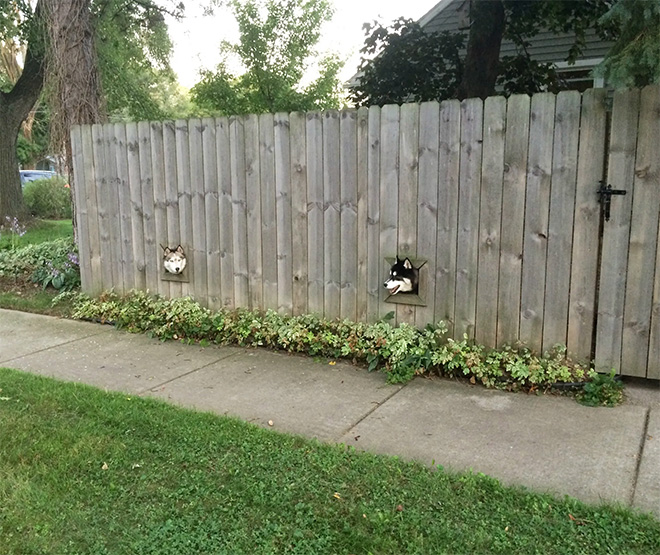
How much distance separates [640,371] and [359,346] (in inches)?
81.1

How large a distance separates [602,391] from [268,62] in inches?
742

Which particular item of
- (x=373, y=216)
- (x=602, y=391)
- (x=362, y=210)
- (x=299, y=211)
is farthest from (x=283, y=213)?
(x=602, y=391)

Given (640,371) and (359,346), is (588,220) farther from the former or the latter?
(359,346)

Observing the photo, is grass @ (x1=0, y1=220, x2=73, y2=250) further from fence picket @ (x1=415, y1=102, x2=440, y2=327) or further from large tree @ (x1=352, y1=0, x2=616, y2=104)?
fence picket @ (x1=415, y1=102, x2=440, y2=327)

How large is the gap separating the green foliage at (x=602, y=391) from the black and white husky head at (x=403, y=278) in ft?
4.85

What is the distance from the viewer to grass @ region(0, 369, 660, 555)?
102 inches

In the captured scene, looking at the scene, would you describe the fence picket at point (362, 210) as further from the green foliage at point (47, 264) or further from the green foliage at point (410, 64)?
the green foliage at point (410, 64)

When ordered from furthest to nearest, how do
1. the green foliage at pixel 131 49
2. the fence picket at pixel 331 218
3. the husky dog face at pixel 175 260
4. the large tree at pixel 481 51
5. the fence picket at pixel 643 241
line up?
the green foliage at pixel 131 49, the large tree at pixel 481 51, the husky dog face at pixel 175 260, the fence picket at pixel 331 218, the fence picket at pixel 643 241

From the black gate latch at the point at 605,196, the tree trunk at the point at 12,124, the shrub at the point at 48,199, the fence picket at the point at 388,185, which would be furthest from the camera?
the shrub at the point at 48,199

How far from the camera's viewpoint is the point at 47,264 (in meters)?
7.96

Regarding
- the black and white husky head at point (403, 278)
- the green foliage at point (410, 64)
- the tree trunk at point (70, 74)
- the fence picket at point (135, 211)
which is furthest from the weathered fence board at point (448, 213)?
the green foliage at point (410, 64)

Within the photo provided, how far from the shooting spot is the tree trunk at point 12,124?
49.9ft

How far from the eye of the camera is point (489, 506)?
2836 millimetres

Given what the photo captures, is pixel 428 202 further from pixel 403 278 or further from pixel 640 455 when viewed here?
pixel 640 455
